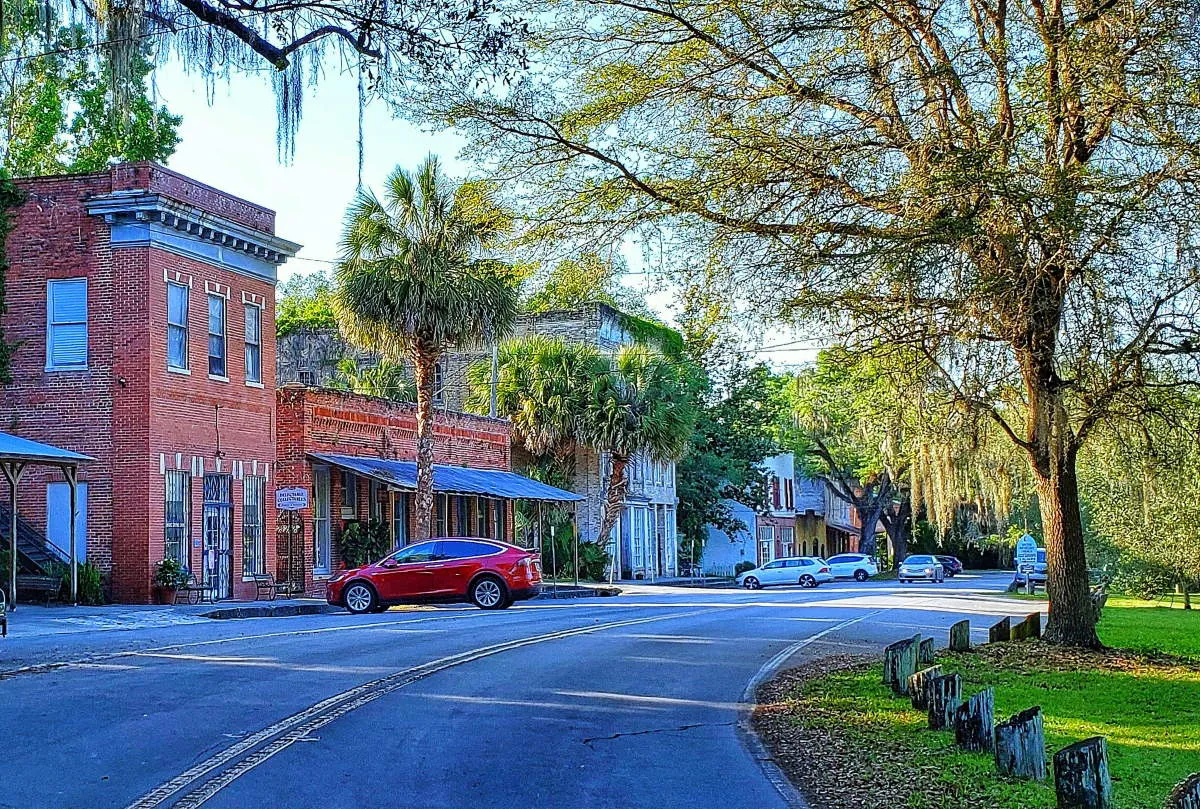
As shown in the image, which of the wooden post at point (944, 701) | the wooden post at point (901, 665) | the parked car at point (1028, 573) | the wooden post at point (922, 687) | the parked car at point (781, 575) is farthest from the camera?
the parked car at point (781, 575)

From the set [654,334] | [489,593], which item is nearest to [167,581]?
[489,593]

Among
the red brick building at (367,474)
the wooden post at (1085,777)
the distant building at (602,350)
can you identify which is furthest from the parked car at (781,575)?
the wooden post at (1085,777)

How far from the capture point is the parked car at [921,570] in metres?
59.3

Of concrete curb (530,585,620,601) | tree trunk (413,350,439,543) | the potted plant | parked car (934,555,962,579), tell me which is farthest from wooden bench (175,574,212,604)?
parked car (934,555,962,579)

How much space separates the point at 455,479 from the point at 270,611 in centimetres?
Answer: 1154

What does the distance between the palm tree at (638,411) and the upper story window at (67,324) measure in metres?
20.3

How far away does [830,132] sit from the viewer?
15.6m

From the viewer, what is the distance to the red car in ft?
93.8

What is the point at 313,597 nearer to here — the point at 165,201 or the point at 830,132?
the point at 165,201

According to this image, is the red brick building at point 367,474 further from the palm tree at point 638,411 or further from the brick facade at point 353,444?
the palm tree at point 638,411

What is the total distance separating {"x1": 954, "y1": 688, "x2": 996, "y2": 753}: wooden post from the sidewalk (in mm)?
14698

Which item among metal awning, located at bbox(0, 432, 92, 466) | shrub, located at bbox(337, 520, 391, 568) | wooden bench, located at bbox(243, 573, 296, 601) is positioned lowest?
wooden bench, located at bbox(243, 573, 296, 601)

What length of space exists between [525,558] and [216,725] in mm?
17953

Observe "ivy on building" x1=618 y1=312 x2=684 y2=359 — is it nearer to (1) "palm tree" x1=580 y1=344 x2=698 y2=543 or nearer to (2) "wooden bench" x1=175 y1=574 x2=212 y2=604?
(1) "palm tree" x1=580 y1=344 x2=698 y2=543
